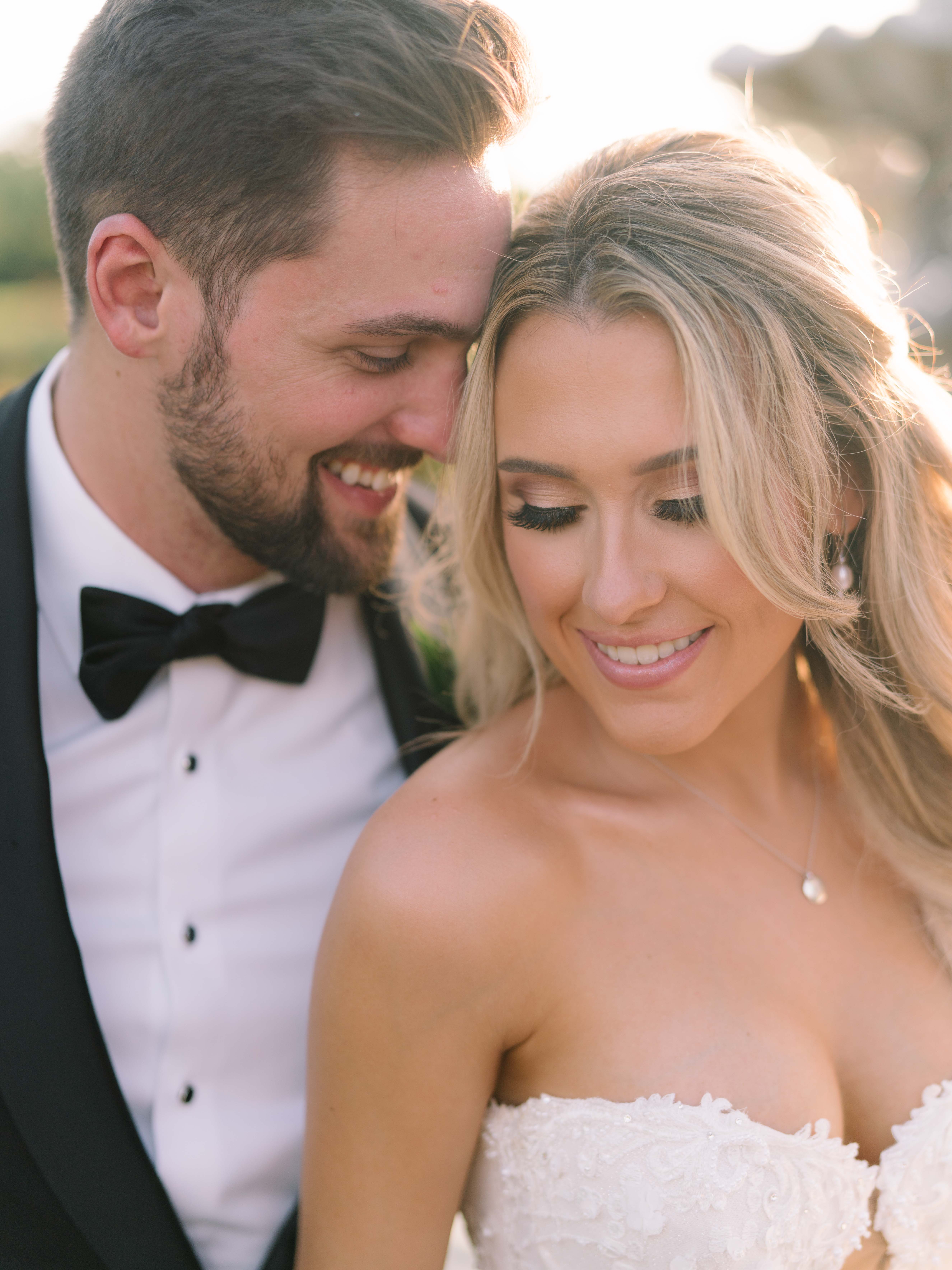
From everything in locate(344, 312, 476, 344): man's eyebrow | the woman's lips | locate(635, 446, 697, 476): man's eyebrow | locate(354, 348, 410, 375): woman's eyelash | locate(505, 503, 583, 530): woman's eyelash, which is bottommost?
the woman's lips

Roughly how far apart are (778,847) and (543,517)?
90 centimetres

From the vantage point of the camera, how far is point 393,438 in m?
2.27

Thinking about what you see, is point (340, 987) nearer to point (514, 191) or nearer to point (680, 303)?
point (680, 303)

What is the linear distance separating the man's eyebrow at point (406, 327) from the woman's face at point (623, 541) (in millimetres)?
182

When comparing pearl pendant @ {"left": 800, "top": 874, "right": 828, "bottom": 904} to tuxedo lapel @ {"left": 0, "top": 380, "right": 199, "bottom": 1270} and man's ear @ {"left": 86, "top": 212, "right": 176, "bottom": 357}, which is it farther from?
man's ear @ {"left": 86, "top": 212, "right": 176, "bottom": 357}

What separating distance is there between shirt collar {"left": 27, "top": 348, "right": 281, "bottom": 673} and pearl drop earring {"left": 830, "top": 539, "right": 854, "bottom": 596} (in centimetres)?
126

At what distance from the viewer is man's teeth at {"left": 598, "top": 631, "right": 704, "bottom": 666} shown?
190 centimetres

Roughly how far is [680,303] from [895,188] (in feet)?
25.8

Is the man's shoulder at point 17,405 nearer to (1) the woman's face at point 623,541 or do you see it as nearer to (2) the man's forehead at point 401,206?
(2) the man's forehead at point 401,206

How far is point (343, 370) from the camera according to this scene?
212 cm

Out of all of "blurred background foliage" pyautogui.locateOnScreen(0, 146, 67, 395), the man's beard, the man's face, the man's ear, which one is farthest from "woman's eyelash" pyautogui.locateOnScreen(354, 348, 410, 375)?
"blurred background foliage" pyautogui.locateOnScreen(0, 146, 67, 395)

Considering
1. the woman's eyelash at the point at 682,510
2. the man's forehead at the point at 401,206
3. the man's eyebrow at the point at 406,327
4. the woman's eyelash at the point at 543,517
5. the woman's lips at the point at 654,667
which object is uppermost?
the man's forehead at the point at 401,206

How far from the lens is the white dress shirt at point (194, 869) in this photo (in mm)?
1993

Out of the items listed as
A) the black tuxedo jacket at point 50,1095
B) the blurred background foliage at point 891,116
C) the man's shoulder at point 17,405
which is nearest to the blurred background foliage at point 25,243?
the blurred background foliage at point 891,116
